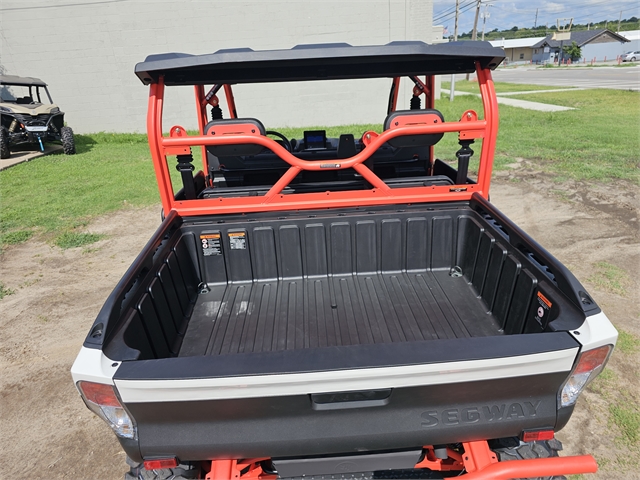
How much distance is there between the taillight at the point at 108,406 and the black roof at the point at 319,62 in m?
1.73

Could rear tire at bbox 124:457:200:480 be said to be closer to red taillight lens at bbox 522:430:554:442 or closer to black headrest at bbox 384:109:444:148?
red taillight lens at bbox 522:430:554:442

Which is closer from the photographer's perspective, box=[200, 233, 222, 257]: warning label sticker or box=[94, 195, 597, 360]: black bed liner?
box=[94, 195, 597, 360]: black bed liner

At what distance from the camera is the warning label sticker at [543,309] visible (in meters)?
1.93

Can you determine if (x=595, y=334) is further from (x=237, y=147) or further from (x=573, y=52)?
(x=573, y=52)

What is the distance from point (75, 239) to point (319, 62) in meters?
4.79

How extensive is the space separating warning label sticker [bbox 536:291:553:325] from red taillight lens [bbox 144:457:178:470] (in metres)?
1.68

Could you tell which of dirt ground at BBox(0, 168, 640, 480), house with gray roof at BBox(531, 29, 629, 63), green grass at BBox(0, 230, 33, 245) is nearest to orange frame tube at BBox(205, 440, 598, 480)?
dirt ground at BBox(0, 168, 640, 480)

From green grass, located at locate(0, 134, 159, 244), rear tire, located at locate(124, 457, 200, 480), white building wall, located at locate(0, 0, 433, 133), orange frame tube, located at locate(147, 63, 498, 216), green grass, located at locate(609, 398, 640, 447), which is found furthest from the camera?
white building wall, located at locate(0, 0, 433, 133)

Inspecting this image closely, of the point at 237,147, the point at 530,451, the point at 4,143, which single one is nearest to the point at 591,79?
the point at 4,143

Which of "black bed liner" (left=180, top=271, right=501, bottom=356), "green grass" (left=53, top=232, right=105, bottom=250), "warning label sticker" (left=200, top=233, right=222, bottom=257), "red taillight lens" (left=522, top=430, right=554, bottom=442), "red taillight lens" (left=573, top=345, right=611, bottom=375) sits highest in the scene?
"red taillight lens" (left=573, top=345, right=611, bottom=375)

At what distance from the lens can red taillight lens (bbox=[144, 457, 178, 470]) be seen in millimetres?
1580

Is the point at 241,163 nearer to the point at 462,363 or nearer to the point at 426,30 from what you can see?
the point at 462,363

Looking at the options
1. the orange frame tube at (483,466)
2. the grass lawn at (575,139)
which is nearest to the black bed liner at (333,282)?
the orange frame tube at (483,466)

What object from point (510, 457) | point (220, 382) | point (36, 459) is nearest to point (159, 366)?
point (220, 382)
